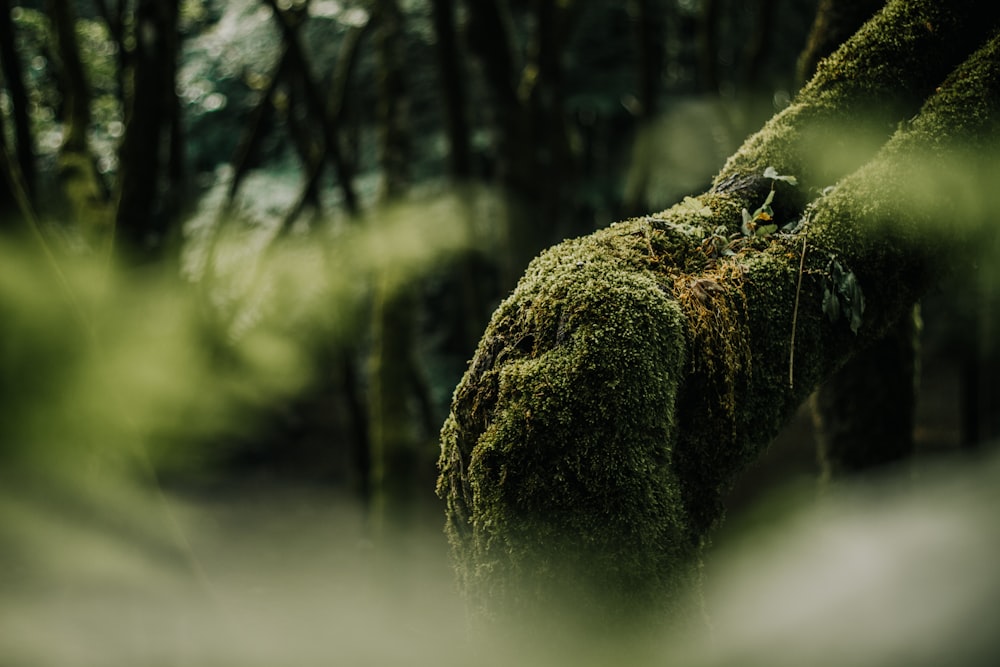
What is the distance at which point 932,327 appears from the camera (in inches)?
483

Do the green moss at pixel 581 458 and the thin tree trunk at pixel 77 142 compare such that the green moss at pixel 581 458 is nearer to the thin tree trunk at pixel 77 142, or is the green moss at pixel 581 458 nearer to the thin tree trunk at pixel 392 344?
the thin tree trunk at pixel 392 344

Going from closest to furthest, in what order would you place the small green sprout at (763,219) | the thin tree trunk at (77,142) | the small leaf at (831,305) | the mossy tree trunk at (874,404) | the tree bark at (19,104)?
1. the small leaf at (831,305)
2. the small green sprout at (763,219)
3. the mossy tree trunk at (874,404)
4. the tree bark at (19,104)
5. the thin tree trunk at (77,142)

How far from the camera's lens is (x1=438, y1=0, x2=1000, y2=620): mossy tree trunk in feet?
5.37

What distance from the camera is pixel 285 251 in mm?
7559

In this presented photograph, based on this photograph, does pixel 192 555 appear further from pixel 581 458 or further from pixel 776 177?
pixel 776 177

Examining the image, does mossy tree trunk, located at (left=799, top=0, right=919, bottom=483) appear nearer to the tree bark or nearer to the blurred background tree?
the blurred background tree

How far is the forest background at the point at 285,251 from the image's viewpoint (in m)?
2.45

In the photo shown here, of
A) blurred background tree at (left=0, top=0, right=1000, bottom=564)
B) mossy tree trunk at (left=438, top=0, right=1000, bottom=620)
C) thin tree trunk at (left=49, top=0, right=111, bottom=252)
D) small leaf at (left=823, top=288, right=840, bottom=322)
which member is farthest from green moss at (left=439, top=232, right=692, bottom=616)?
thin tree trunk at (left=49, top=0, right=111, bottom=252)

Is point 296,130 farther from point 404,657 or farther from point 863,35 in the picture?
point 404,657

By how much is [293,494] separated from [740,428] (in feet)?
36.1

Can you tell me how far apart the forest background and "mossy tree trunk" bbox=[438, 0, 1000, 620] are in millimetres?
939

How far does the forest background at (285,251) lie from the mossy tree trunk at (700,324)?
939 millimetres

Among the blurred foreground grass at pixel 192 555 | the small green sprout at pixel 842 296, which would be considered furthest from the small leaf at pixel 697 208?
the blurred foreground grass at pixel 192 555

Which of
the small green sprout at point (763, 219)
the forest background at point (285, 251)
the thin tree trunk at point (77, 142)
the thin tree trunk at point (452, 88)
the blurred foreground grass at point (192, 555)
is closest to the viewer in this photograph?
the blurred foreground grass at point (192, 555)
